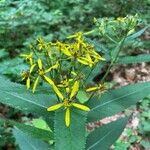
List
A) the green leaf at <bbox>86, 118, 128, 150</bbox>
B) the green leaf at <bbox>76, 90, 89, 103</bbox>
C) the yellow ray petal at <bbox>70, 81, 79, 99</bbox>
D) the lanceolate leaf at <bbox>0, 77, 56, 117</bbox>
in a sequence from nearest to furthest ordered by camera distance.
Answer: the yellow ray petal at <bbox>70, 81, 79, 99</bbox>
the green leaf at <bbox>76, 90, 89, 103</bbox>
the lanceolate leaf at <bbox>0, 77, 56, 117</bbox>
the green leaf at <bbox>86, 118, 128, 150</bbox>

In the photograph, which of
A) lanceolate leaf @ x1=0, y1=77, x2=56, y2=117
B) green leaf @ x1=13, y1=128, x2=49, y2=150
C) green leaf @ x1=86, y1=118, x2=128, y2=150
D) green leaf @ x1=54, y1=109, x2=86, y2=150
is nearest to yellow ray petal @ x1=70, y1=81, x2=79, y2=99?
green leaf @ x1=54, y1=109, x2=86, y2=150

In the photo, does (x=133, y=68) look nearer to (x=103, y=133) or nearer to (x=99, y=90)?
(x=103, y=133)

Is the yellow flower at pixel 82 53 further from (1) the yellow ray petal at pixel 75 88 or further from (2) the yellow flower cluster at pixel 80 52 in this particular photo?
(1) the yellow ray petal at pixel 75 88

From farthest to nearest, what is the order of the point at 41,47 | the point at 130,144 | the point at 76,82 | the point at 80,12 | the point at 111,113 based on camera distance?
1. the point at 80,12
2. the point at 130,144
3. the point at 111,113
4. the point at 41,47
5. the point at 76,82

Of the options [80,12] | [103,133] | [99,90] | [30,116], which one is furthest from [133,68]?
[99,90]

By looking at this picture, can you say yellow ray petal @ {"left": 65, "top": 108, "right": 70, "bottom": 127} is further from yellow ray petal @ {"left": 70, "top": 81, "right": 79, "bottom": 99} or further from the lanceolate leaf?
the lanceolate leaf

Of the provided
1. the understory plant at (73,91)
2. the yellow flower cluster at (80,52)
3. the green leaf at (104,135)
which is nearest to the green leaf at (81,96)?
the understory plant at (73,91)

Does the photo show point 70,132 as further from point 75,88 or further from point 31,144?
point 31,144
